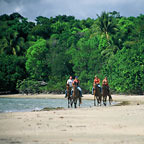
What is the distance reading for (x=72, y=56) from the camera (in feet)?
204

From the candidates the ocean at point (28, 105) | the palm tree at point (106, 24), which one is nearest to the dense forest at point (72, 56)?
the palm tree at point (106, 24)

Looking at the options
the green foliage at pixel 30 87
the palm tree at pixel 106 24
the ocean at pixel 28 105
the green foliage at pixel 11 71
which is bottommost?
the ocean at pixel 28 105

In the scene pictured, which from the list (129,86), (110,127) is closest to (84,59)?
(129,86)

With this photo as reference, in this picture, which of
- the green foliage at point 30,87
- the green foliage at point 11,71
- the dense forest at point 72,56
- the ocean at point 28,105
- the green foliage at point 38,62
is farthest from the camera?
the green foliage at point 38,62

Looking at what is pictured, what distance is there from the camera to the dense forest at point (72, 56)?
5091 cm

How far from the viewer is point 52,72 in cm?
6669

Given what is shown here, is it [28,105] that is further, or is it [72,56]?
[72,56]

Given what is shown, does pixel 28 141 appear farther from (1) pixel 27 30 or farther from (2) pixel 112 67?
(1) pixel 27 30

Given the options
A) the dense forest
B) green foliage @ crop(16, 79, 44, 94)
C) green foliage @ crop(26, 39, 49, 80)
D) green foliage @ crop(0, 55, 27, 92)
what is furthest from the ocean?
green foliage @ crop(26, 39, 49, 80)

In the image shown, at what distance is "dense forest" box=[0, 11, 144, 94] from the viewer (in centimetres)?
5091

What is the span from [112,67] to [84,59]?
23.0 ft

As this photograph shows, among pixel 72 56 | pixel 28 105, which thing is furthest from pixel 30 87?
pixel 28 105

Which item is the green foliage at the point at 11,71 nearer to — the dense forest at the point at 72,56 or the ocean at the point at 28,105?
the dense forest at the point at 72,56

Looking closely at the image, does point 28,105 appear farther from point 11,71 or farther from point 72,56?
point 11,71
